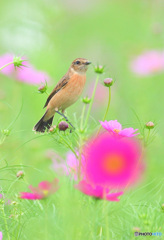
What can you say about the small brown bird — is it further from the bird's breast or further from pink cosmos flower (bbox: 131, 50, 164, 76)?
pink cosmos flower (bbox: 131, 50, 164, 76)

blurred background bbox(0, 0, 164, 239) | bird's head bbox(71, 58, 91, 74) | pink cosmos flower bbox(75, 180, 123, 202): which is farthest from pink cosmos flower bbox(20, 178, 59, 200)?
bird's head bbox(71, 58, 91, 74)

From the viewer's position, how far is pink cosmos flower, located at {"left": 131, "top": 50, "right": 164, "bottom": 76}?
4047 millimetres

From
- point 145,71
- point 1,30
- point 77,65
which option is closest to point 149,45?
point 145,71

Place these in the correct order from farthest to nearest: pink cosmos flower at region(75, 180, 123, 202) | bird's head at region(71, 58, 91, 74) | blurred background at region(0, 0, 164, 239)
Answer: blurred background at region(0, 0, 164, 239), bird's head at region(71, 58, 91, 74), pink cosmos flower at region(75, 180, 123, 202)

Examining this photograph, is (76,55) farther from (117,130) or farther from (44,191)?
(44,191)

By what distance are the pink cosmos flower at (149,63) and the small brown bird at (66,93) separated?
1.57 m

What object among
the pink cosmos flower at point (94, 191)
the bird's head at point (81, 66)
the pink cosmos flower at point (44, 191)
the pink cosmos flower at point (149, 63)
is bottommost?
the pink cosmos flower at point (94, 191)

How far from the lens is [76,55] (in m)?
5.62

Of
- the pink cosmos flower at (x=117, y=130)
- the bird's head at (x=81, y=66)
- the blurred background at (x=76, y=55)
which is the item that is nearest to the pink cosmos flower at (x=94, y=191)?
the pink cosmos flower at (x=117, y=130)

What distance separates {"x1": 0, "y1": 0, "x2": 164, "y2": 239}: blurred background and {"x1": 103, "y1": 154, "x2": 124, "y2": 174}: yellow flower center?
4.78 ft

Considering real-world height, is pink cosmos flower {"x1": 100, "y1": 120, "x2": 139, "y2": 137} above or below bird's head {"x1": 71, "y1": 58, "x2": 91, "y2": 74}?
below

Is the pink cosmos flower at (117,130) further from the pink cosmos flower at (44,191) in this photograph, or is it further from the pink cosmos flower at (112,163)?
the pink cosmos flower at (112,163)

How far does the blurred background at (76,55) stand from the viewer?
322 centimetres

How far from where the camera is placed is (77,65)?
8.29ft
